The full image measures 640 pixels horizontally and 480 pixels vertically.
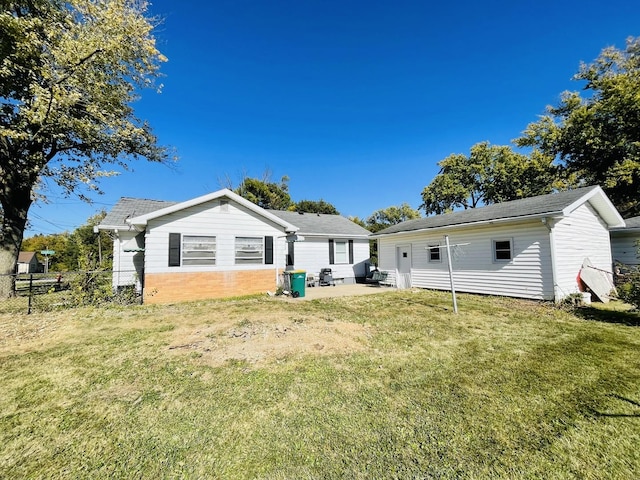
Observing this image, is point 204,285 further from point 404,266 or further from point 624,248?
point 624,248

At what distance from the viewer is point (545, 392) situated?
3.41 metres

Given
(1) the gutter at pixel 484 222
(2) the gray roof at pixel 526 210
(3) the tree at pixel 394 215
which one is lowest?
(1) the gutter at pixel 484 222

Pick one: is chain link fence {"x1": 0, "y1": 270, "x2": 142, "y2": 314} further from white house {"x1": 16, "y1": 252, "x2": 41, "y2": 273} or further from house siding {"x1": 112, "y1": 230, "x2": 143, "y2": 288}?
white house {"x1": 16, "y1": 252, "x2": 41, "y2": 273}

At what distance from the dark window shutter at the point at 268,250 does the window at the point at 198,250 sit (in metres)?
2.15

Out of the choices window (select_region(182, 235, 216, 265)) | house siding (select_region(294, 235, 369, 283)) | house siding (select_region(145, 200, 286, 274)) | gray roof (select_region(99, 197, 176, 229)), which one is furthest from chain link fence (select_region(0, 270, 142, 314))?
house siding (select_region(294, 235, 369, 283))

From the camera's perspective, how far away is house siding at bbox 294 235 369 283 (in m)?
15.2

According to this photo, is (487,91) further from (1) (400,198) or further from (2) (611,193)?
(1) (400,198)

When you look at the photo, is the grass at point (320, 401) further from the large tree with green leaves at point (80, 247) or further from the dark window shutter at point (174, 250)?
the large tree with green leaves at point (80, 247)

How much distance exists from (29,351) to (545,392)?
28.3 feet

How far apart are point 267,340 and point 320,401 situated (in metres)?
2.44

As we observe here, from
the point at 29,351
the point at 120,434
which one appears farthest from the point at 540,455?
the point at 29,351

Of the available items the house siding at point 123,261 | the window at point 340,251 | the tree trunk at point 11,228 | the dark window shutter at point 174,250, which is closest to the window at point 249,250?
the dark window shutter at point 174,250

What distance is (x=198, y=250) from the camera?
34.3 ft

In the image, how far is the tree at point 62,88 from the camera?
9.46 m
